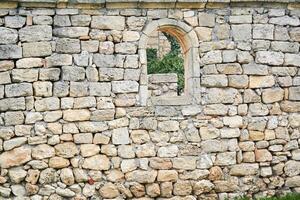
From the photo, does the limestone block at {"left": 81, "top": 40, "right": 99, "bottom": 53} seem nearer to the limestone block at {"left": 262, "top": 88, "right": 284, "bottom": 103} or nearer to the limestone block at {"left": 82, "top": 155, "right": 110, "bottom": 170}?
the limestone block at {"left": 82, "top": 155, "right": 110, "bottom": 170}

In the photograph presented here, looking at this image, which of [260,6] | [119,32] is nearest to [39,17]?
[119,32]

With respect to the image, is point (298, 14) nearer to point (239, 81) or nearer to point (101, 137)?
point (239, 81)

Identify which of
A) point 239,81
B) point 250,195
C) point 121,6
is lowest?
point 250,195

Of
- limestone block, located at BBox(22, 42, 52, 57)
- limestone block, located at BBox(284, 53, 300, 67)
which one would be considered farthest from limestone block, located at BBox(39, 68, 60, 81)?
limestone block, located at BBox(284, 53, 300, 67)

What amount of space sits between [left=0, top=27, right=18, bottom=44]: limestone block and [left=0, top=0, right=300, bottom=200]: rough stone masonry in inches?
0.6

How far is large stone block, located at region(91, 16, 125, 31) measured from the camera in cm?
648

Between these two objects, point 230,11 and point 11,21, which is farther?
point 230,11

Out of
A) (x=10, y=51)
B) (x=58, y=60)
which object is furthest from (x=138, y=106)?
(x=10, y=51)

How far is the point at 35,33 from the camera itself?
20.7ft

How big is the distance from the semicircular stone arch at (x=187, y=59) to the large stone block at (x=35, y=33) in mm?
1390

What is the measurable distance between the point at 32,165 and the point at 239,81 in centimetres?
344

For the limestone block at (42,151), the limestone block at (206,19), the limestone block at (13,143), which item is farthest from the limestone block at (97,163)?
the limestone block at (206,19)

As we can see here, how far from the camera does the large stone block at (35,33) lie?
628 cm

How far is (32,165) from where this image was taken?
6.21 metres
